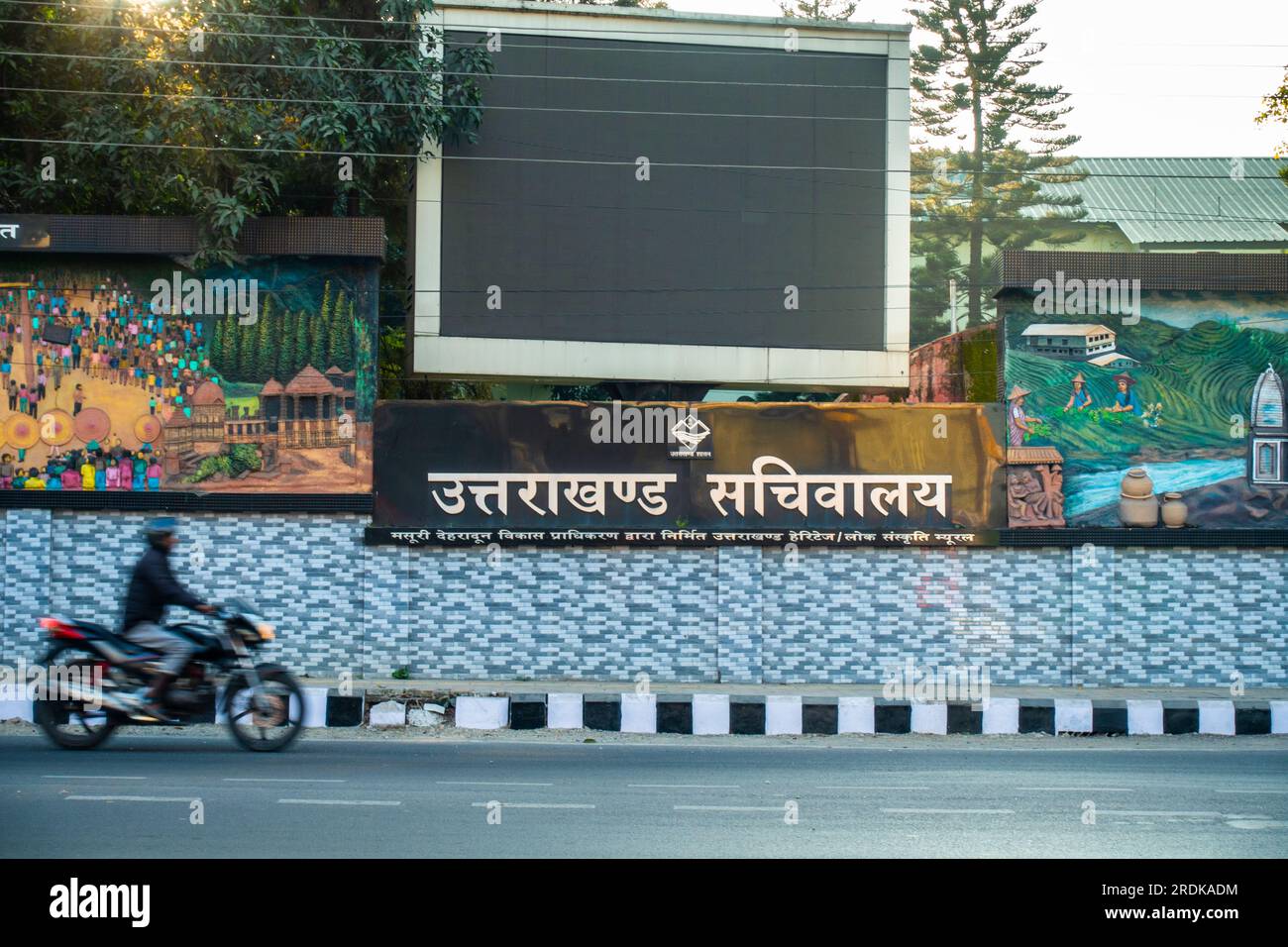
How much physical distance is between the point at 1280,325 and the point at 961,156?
2512 cm

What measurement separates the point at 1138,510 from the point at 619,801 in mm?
9825

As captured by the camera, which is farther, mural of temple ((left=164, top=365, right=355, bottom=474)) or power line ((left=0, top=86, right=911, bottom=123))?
power line ((left=0, top=86, right=911, bottom=123))

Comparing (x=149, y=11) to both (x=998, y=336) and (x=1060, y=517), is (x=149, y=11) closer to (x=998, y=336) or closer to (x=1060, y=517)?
(x=998, y=336)

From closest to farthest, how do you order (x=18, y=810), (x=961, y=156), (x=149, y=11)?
(x=18, y=810) < (x=149, y=11) < (x=961, y=156)

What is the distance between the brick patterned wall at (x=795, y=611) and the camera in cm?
1562

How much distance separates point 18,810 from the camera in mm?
7484

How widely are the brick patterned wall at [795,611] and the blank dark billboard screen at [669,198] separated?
3.53m

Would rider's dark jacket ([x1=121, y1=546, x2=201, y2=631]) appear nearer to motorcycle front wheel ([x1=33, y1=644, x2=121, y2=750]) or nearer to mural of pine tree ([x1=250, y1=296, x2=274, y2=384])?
motorcycle front wheel ([x1=33, y1=644, x2=121, y2=750])

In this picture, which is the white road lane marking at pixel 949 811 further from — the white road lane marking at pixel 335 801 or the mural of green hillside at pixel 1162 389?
the mural of green hillside at pixel 1162 389

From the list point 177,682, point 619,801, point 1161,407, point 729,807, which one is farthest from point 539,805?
point 1161,407

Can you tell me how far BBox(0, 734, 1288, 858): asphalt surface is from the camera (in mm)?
7008

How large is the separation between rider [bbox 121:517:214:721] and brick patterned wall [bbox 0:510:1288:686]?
5.98 m

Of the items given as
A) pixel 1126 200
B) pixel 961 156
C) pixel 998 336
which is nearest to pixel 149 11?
pixel 998 336

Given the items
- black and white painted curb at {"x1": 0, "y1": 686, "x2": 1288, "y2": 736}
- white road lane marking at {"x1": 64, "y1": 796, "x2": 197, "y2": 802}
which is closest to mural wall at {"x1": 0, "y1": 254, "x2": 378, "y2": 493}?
black and white painted curb at {"x1": 0, "y1": 686, "x2": 1288, "y2": 736}
